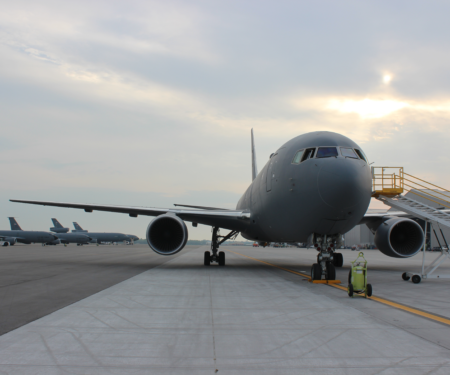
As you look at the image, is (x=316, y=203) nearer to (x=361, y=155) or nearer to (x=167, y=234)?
(x=361, y=155)

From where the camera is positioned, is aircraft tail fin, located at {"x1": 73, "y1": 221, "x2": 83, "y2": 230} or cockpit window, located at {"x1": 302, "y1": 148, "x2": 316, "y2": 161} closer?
cockpit window, located at {"x1": 302, "y1": 148, "x2": 316, "y2": 161}

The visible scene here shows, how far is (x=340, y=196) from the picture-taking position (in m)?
8.38

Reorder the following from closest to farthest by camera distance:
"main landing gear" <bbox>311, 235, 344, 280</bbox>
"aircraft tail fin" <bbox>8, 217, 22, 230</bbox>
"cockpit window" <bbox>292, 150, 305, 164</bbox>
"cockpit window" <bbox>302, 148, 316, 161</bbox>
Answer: "cockpit window" <bbox>302, 148, 316, 161</bbox> < "cockpit window" <bbox>292, 150, 305, 164</bbox> < "main landing gear" <bbox>311, 235, 344, 280</bbox> < "aircraft tail fin" <bbox>8, 217, 22, 230</bbox>

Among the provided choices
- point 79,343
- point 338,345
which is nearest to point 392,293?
A: point 338,345

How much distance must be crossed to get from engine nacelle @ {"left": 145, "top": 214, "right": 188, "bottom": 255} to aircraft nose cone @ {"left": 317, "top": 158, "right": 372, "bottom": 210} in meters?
5.87

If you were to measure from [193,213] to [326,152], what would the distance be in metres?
6.74

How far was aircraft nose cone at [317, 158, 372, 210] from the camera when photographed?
8344mm

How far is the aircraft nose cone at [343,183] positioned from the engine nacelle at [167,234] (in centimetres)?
587

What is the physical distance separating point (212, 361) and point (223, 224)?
11873 millimetres

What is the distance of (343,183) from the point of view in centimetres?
831

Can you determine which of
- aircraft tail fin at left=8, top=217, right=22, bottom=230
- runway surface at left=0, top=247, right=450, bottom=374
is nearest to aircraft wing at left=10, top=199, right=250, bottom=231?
runway surface at left=0, top=247, right=450, bottom=374

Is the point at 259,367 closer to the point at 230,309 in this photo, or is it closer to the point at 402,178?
the point at 230,309

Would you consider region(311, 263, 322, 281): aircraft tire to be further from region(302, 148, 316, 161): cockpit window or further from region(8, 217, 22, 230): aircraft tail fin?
region(8, 217, 22, 230): aircraft tail fin

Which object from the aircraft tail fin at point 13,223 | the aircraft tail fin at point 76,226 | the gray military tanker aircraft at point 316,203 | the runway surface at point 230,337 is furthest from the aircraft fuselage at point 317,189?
the aircraft tail fin at point 76,226
